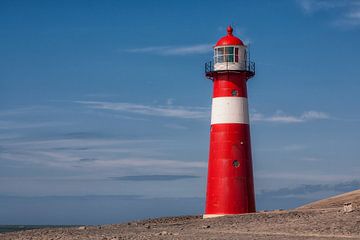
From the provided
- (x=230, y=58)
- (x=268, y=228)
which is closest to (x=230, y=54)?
(x=230, y=58)

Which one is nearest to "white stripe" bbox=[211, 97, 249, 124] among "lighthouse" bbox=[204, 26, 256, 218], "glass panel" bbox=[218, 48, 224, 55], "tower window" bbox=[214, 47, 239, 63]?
"lighthouse" bbox=[204, 26, 256, 218]

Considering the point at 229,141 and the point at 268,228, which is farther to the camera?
the point at 229,141

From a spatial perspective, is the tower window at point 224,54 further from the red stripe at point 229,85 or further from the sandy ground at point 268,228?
the sandy ground at point 268,228

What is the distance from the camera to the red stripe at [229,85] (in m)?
33.9

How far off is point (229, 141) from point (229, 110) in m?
1.40

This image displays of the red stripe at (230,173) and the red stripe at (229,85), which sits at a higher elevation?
the red stripe at (229,85)

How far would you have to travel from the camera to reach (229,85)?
33.9 metres

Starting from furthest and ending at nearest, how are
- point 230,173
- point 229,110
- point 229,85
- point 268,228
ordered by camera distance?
point 229,85 → point 229,110 → point 230,173 → point 268,228

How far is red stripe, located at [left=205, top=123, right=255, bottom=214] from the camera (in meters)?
33.6

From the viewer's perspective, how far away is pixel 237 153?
33688 mm

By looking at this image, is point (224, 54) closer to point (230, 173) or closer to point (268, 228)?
point (230, 173)

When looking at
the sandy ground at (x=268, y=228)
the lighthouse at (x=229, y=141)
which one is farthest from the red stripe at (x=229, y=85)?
the sandy ground at (x=268, y=228)

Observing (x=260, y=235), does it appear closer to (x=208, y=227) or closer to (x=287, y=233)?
(x=287, y=233)

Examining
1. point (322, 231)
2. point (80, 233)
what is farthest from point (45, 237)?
point (322, 231)
